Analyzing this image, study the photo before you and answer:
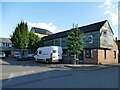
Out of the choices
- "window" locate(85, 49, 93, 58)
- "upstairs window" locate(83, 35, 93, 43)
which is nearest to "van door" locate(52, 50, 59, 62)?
"window" locate(85, 49, 93, 58)

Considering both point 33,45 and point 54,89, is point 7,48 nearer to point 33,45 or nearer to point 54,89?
point 33,45

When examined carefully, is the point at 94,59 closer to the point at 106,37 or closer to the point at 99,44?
the point at 99,44

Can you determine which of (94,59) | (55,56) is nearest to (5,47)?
(55,56)

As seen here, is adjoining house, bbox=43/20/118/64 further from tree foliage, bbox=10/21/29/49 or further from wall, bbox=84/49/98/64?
tree foliage, bbox=10/21/29/49

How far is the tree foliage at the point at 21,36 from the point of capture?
164ft

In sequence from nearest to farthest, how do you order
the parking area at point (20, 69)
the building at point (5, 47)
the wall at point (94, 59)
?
the parking area at point (20, 69) → the wall at point (94, 59) → the building at point (5, 47)

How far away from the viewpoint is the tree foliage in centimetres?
5000

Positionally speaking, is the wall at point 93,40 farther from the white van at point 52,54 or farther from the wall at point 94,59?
the white van at point 52,54

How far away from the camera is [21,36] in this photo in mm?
50625

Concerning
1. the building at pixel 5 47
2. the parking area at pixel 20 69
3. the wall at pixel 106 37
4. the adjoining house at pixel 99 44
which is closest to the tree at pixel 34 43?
the adjoining house at pixel 99 44

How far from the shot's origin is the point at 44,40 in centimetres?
4938

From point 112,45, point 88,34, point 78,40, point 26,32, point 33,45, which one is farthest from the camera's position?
point 26,32

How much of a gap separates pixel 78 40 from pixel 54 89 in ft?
61.3

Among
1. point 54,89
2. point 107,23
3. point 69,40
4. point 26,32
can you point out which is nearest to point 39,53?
point 69,40
